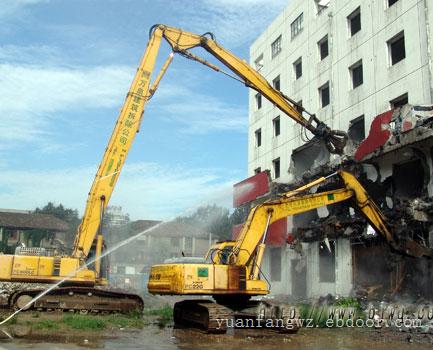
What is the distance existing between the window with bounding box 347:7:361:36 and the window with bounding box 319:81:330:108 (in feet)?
12.6

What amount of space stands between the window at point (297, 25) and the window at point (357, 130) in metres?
12.0

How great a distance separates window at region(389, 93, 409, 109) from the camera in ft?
80.7

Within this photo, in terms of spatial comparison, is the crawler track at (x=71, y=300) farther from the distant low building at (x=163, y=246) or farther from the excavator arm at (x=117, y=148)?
the distant low building at (x=163, y=246)

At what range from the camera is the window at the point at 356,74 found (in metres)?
29.2

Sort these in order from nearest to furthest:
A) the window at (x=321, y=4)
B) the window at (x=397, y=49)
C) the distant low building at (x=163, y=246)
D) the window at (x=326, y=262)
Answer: the window at (x=397, y=49) < the window at (x=326, y=262) < the window at (x=321, y=4) < the distant low building at (x=163, y=246)

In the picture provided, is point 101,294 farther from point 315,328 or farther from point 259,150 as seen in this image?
point 259,150

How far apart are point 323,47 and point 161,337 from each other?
26.7 meters

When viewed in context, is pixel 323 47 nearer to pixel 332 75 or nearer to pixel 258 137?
pixel 332 75

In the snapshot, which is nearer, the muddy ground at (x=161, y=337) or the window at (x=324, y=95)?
the muddy ground at (x=161, y=337)

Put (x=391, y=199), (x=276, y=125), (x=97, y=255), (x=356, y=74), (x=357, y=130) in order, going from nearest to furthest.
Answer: (x=97, y=255) < (x=391, y=199) < (x=357, y=130) < (x=356, y=74) < (x=276, y=125)

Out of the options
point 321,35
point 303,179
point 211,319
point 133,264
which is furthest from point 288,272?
point 133,264

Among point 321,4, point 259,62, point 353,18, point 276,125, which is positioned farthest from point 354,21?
point 259,62

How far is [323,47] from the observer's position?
34.4m

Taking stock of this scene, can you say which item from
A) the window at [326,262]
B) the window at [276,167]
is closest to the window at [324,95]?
the window at [276,167]
